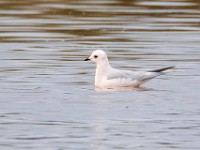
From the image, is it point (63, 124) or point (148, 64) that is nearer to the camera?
point (63, 124)

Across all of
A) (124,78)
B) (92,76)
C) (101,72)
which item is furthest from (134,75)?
(92,76)

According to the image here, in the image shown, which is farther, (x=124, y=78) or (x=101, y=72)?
(x=101, y=72)

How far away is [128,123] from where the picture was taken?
13.8 metres

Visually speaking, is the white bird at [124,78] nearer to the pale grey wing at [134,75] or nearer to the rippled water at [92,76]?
the pale grey wing at [134,75]

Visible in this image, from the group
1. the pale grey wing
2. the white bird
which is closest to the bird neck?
the white bird

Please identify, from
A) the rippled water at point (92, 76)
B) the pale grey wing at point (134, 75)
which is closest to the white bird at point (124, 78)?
the pale grey wing at point (134, 75)

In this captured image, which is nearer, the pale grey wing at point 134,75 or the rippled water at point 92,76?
the rippled water at point 92,76

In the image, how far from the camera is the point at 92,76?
18812mm

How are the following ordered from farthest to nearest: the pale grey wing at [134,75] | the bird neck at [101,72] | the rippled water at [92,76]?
the bird neck at [101,72], the pale grey wing at [134,75], the rippled water at [92,76]

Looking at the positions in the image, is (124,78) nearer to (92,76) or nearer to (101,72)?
(101,72)

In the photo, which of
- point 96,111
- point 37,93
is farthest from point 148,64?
point 96,111

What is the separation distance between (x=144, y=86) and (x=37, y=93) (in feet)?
7.65

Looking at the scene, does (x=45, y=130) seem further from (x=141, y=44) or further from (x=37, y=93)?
(x=141, y=44)

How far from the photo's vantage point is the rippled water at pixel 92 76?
42.7 ft
